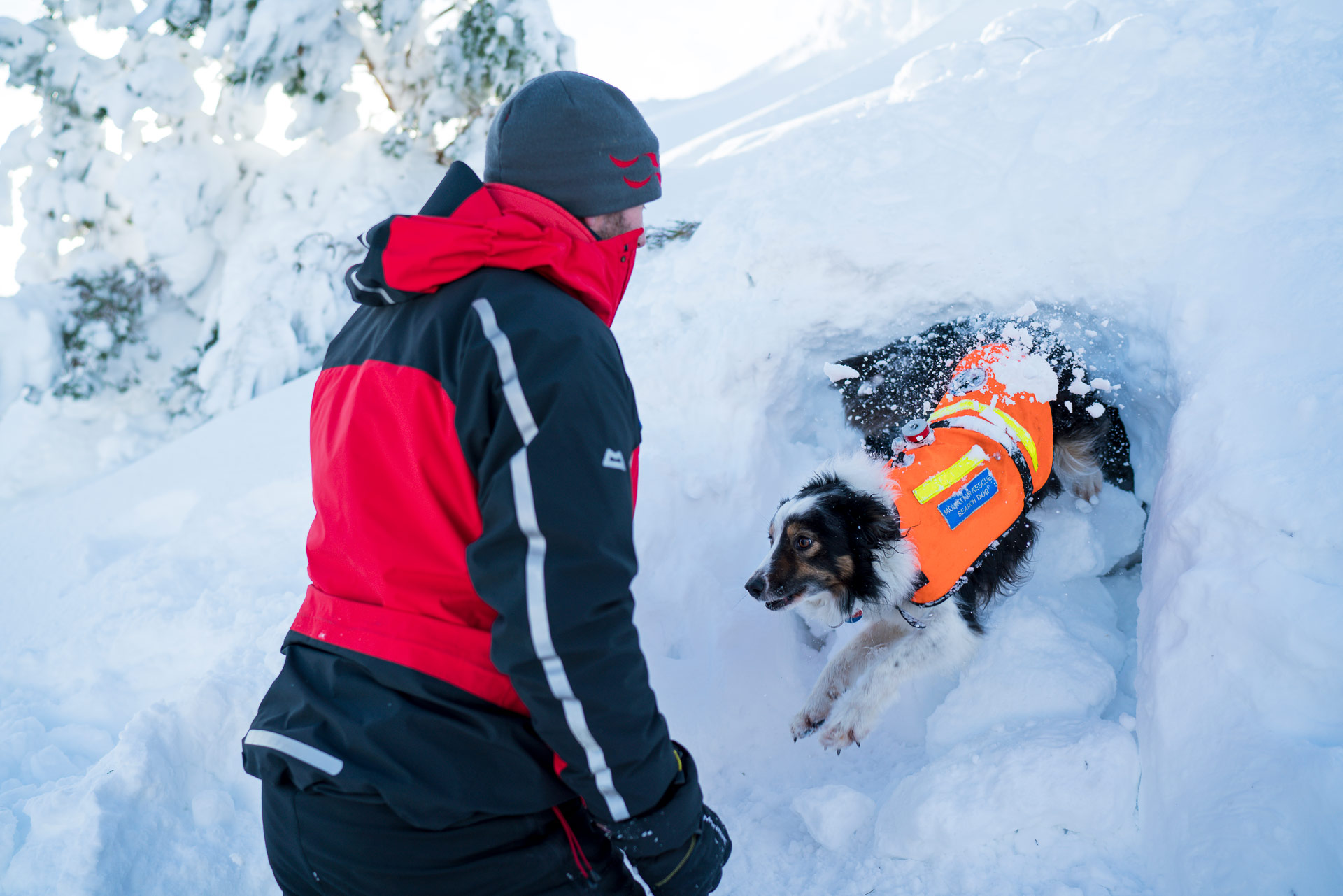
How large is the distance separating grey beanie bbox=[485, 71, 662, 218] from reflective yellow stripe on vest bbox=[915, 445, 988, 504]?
1956 millimetres

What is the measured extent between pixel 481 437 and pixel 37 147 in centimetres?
1120

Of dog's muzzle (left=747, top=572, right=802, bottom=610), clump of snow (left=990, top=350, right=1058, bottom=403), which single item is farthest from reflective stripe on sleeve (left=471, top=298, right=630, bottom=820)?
clump of snow (left=990, top=350, right=1058, bottom=403)

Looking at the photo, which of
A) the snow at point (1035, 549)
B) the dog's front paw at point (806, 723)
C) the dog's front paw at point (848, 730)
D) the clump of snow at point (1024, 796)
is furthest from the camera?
the dog's front paw at point (806, 723)

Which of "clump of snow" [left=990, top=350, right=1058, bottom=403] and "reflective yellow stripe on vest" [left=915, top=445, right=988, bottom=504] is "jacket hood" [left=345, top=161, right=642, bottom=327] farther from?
"clump of snow" [left=990, top=350, right=1058, bottom=403]

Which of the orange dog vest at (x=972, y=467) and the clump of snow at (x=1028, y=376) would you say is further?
the clump of snow at (x=1028, y=376)

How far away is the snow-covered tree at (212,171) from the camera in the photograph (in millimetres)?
8500

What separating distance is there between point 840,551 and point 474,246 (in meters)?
2.18

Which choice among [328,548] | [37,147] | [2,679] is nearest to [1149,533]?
[328,548]

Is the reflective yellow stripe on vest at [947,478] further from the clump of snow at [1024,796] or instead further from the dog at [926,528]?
the clump of snow at [1024,796]

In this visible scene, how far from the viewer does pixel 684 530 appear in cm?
362

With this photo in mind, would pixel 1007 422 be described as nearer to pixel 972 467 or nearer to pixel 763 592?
pixel 972 467

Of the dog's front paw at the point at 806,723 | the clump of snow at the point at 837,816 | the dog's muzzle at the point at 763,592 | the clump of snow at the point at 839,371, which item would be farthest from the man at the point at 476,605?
the clump of snow at the point at 839,371

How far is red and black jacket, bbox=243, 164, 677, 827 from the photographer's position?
121cm

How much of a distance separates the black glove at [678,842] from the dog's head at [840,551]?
1.48m
